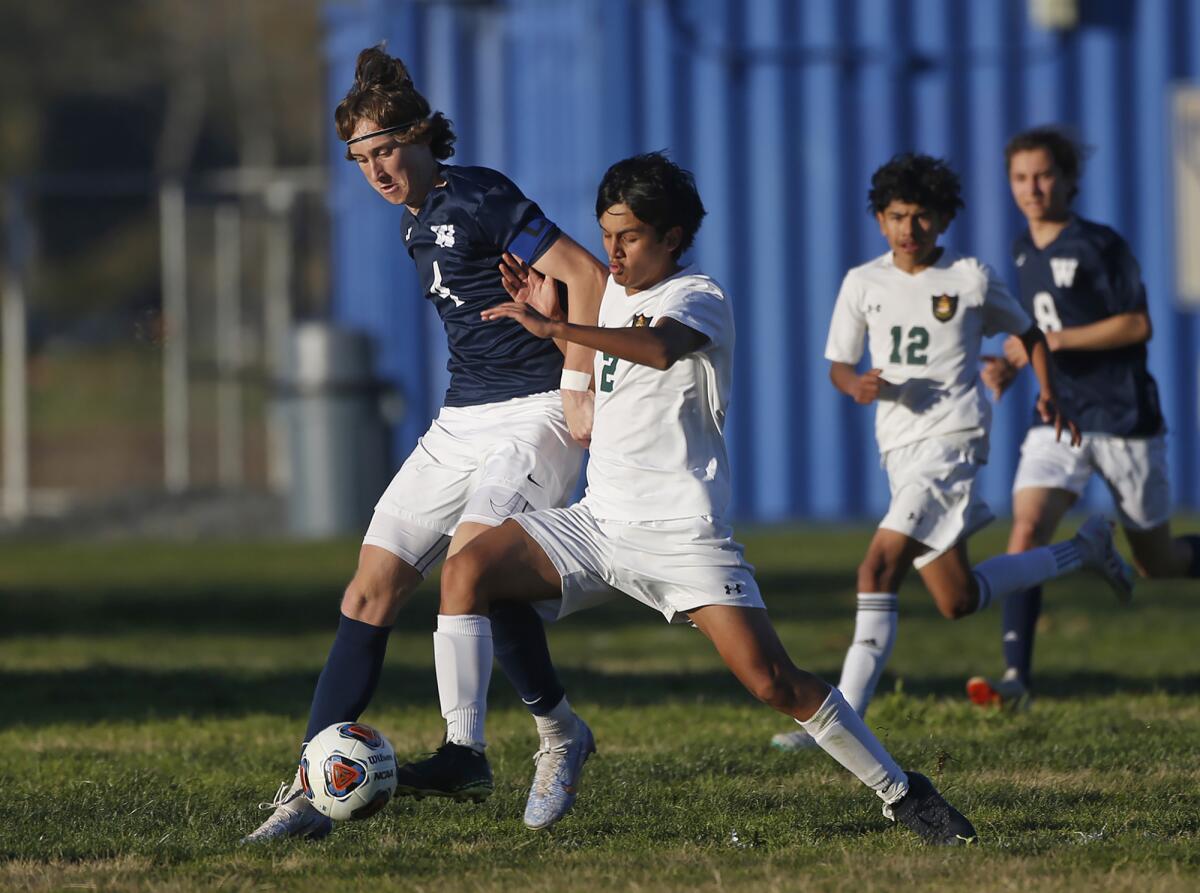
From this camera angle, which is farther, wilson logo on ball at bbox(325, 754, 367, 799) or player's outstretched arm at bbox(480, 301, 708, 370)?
wilson logo on ball at bbox(325, 754, 367, 799)

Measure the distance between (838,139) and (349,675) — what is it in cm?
1365

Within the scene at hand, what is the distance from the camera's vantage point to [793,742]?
6871mm

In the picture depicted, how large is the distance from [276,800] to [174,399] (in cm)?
1591

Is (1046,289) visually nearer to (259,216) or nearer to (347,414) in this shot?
(347,414)

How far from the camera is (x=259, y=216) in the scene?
82.5 feet

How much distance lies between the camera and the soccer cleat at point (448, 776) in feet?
17.0

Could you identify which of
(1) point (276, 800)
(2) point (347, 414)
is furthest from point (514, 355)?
(2) point (347, 414)

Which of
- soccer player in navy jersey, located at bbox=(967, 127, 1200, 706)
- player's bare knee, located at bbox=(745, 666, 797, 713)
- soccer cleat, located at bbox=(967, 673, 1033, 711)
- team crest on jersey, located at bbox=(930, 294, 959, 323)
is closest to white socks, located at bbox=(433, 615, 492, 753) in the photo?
player's bare knee, located at bbox=(745, 666, 797, 713)

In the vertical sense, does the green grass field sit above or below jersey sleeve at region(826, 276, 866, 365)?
below

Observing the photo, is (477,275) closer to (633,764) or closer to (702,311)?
(702,311)

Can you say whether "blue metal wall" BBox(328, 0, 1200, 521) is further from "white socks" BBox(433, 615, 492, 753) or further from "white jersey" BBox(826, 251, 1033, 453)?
"white socks" BBox(433, 615, 492, 753)

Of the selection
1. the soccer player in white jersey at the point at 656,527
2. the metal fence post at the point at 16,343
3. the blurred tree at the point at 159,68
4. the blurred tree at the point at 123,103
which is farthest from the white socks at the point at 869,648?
the blurred tree at the point at 159,68

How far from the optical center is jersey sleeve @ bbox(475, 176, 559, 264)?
5.60 meters

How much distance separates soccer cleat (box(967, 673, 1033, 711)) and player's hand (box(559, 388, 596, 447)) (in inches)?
110
